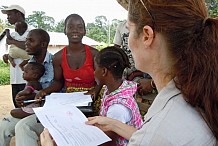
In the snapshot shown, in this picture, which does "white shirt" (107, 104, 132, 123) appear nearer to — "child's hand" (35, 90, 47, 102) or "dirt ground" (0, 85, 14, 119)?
"child's hand" (35, 90, 47, 102)

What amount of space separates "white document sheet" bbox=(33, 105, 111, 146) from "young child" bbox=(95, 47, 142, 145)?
147 millimetres

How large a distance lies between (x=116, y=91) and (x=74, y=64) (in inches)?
25.9

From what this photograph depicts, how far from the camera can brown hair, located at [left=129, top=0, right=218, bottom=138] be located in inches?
27.2

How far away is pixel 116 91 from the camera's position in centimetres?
152

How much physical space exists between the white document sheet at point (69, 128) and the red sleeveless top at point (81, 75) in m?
0.63

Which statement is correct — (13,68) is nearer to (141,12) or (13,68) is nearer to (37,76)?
(37,76)

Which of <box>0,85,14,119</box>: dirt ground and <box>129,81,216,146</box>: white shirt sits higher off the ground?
<box>129,81,216,146</box>: white shirt

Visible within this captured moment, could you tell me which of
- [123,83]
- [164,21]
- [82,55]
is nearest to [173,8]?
[164,21]

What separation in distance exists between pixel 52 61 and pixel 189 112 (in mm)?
1619

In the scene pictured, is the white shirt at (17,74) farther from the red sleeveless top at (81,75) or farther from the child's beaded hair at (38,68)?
the red sleeveless top at (81,75)

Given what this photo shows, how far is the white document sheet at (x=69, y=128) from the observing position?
→ 1.11 metres

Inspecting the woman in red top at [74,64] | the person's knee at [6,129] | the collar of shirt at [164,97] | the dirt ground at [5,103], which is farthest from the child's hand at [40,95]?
the dirt ground at [5,103]


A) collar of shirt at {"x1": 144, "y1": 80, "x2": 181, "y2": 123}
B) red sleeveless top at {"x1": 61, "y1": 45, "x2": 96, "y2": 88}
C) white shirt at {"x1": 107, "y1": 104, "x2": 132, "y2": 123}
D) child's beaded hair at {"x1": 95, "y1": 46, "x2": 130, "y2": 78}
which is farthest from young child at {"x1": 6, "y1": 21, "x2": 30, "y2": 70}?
collar of shirt at {"x1": 144, "y1": 80, "x2": 181, "y2": 123}

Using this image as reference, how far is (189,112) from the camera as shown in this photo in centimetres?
69
